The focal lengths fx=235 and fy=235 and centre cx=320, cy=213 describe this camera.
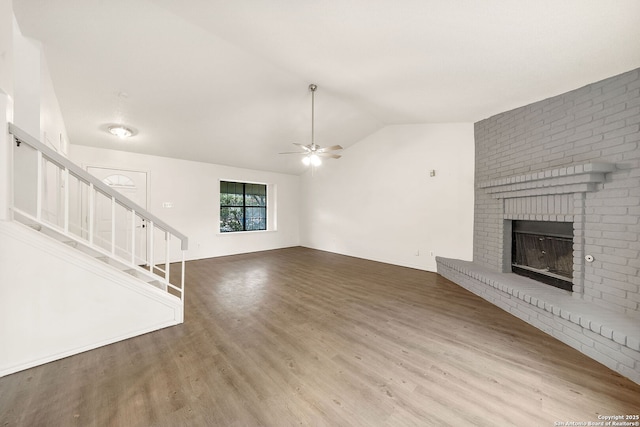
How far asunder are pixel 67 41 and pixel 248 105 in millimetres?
2219

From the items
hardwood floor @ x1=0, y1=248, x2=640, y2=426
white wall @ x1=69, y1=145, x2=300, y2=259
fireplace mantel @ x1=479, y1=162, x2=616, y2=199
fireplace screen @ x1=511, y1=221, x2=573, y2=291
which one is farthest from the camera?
white wall @ x1=69, y1=145, x2=300, y2=259

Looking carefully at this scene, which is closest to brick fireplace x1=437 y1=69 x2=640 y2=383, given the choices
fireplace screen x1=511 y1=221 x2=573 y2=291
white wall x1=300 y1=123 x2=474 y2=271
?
fireplace screen x1=511 y1=221 x2=573 y2=291

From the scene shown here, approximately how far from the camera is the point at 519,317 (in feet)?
9.29

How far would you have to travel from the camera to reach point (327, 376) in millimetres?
1808

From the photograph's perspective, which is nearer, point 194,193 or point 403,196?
point 403,196

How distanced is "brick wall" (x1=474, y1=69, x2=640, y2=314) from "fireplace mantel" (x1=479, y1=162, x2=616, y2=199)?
12cm

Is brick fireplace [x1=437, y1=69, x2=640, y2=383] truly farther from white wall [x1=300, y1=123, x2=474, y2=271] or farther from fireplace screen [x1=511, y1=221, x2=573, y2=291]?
white wall [x1=300, y1=123, x2=474, y2=271]

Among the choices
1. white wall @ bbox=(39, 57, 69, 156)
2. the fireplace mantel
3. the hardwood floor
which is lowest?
the hardwood floor

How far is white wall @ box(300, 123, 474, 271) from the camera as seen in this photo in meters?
4.50

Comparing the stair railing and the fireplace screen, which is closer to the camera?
the stair railing

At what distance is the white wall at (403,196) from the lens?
14.8 ft

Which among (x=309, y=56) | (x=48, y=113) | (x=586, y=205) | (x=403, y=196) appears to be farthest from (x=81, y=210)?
(x=586, y=205)

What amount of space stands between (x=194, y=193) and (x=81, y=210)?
2.08m

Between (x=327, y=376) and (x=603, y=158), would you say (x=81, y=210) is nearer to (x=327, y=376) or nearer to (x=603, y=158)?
(x=327, y=376)
